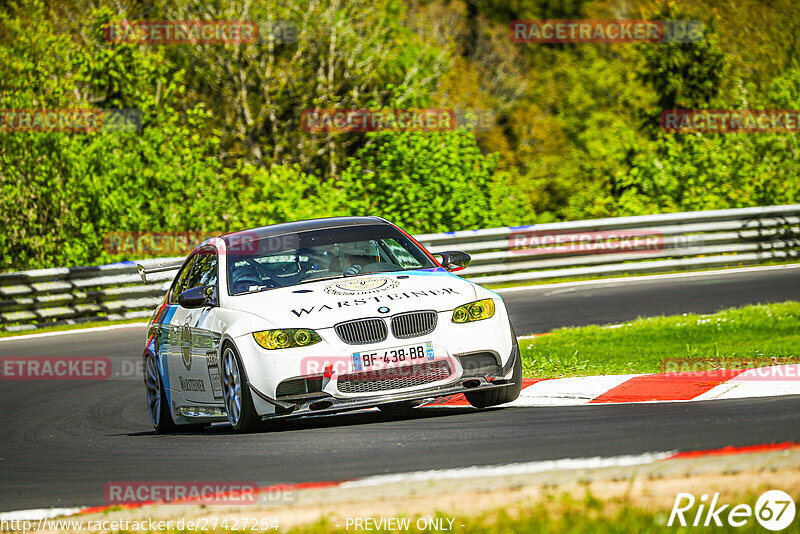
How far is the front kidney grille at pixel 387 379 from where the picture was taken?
7.81 meters

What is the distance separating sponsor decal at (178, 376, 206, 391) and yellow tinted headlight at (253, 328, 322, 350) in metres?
1.12

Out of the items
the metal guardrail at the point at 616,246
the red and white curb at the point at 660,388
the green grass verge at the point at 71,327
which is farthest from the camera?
the metal guardrail at the point at 616,246

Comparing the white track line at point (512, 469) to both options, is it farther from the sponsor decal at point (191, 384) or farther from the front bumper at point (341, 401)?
the sponsor decal at point (191, 384)

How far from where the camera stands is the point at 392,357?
25.7ft

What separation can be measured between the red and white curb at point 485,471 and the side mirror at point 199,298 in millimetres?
2974

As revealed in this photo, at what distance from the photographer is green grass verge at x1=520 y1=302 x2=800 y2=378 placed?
10.1 m

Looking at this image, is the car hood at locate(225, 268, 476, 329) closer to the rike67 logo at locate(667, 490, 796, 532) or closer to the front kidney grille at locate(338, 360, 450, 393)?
the front kidney grille at locate(338, 360, 450, 393)

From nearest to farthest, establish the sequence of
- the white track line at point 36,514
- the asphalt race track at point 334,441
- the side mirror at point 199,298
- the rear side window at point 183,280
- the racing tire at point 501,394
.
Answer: the white track line at point 36,514
the asphalt race track at point 334,441
the racing tire at point 501,394
the side mirror at point 199,298
the rear side window at point 183,280

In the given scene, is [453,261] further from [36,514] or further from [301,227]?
[36,514]

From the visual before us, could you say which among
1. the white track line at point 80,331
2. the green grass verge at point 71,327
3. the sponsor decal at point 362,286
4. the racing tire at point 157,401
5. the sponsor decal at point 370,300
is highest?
the sponsor decal at point 362,286

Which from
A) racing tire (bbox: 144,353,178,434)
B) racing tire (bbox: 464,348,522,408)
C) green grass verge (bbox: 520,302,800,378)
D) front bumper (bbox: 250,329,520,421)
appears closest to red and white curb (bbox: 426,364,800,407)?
racing tire (bbox: 464,348,522,408)

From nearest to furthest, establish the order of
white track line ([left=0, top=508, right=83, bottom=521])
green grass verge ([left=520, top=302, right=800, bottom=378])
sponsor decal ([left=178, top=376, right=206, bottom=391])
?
white track line ([left=0, top=508, right=83, bottom=521]), sponsor decal ([left=178, top=376, right=206, bottom=391]), green grass verge ([left=520, top=302, right=800, bottom=378])

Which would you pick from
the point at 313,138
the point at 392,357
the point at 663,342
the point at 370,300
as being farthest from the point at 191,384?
the point at 313,138

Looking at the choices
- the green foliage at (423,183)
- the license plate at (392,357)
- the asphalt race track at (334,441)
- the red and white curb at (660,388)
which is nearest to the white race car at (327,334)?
the license plate at (392,357)
